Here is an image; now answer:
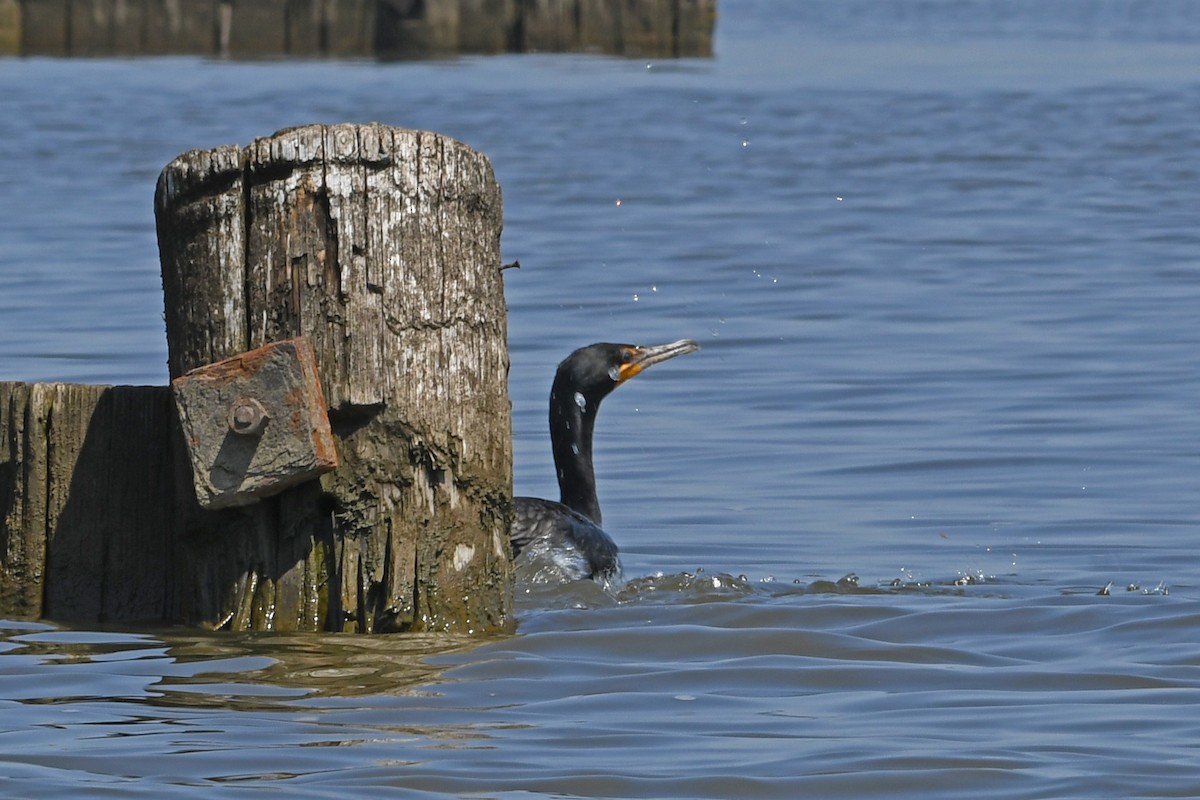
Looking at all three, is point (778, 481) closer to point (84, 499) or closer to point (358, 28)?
point (84, 499)

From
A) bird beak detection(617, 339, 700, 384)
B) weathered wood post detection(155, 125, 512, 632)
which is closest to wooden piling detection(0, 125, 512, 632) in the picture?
weathered wood post detection(155, 125, 512, 632)

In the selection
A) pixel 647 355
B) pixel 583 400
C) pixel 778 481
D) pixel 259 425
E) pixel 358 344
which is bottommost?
pixel 778 481

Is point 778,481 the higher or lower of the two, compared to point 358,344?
lower

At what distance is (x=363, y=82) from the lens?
32.8m

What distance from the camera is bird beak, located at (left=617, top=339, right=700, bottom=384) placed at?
836cm

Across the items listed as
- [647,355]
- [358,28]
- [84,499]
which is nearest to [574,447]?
[647,355]

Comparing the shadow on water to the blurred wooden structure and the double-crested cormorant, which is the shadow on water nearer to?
the double-crested cormorant

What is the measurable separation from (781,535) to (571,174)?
44.5 feet

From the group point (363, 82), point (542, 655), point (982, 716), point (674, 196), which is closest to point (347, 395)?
point (542, 655)

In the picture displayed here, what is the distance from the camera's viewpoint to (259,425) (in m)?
5.55

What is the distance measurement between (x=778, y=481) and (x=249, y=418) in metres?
4.44

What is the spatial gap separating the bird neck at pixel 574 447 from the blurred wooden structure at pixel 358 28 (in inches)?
1136

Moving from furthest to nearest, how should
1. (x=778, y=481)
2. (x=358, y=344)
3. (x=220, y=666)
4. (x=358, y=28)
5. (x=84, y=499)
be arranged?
1. (x=358, y=28)
2. (x=778, y=481)
3. (x=84, y=499)
4. (x=220, y=666)
5. (x=358, y=344)

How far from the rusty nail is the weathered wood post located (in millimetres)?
234
